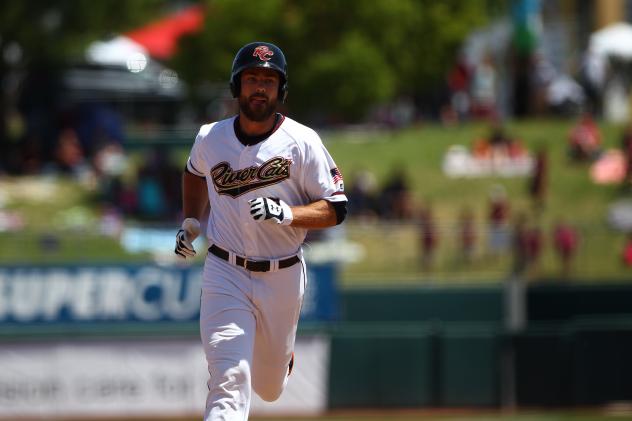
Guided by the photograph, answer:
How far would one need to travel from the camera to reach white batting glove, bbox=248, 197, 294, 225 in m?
6.66

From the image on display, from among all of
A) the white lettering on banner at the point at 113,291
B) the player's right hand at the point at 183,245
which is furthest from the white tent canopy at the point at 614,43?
the player's right hand at the point at 183,245

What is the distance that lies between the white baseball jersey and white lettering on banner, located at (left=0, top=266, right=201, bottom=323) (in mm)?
9912

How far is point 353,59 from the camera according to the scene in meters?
23.9

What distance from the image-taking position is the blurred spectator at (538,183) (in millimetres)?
22047

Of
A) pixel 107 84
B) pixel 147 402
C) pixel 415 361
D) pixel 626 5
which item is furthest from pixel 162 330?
pixel 626 5

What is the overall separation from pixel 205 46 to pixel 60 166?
11.5 feet

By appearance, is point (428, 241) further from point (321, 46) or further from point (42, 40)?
point (42, 40)

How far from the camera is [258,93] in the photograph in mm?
6938

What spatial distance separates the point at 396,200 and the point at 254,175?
44.6ft

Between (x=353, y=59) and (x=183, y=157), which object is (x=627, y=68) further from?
(x=183, y=157)

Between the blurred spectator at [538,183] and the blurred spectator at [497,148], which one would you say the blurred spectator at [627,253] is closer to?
the blurred spectator at [538,183]

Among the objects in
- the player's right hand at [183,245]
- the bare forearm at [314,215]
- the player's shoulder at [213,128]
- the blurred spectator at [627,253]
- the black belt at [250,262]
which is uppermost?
the player's shoulder at [213,128]

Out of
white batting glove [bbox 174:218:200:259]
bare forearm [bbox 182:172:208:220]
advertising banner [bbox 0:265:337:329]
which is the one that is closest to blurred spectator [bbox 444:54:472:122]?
advertising banner [bbox 0:265:337:329]

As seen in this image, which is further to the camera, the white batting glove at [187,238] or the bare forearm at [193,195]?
the bare forearm at [193,195]
